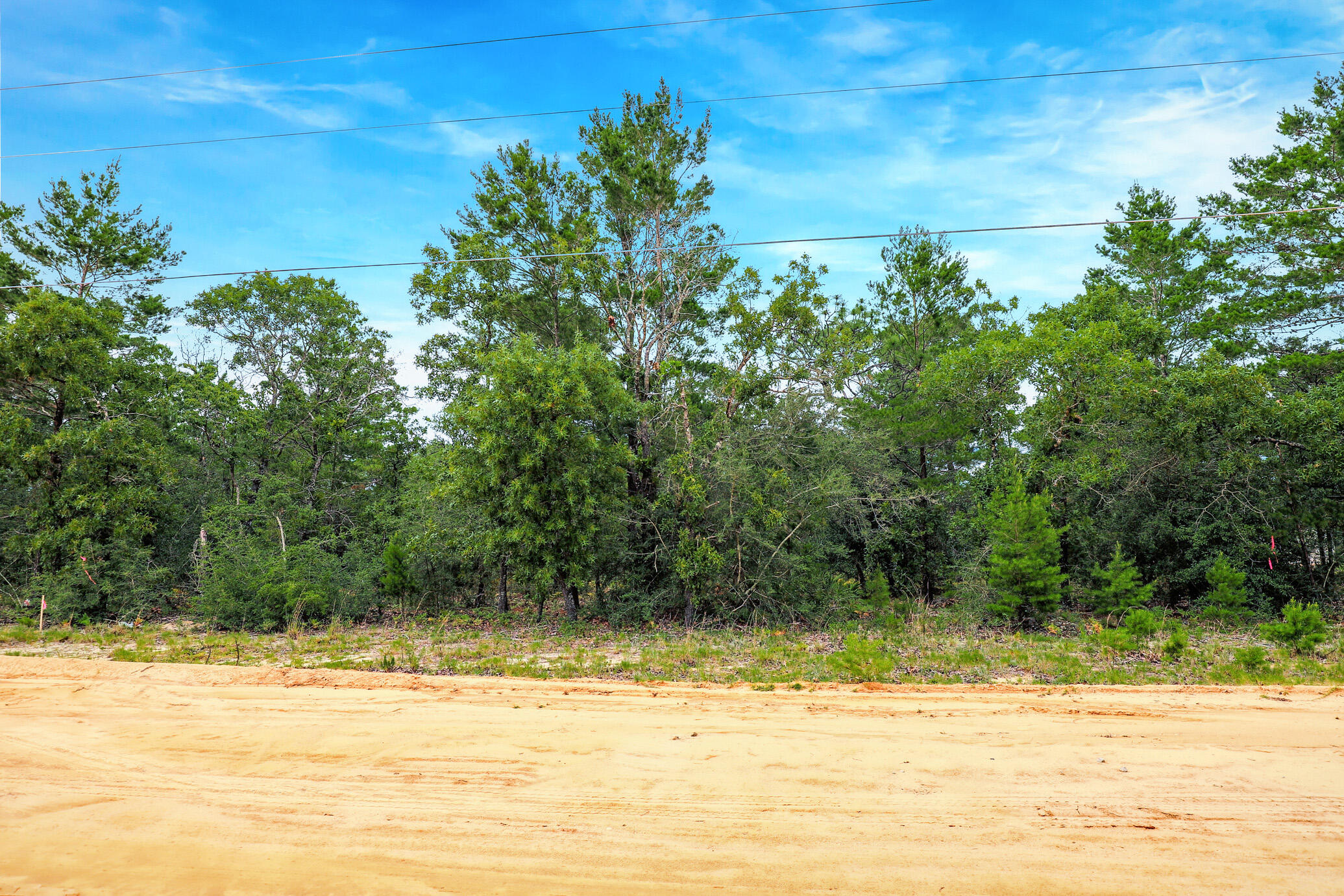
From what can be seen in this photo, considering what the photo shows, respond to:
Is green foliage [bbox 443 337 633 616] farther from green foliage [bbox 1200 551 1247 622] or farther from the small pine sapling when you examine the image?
green foliage [bbox 1200 551 1247 622]

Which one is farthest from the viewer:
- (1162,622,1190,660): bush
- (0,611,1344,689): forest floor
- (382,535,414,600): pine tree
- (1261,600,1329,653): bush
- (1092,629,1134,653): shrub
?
(382,535,414,600): pine tree

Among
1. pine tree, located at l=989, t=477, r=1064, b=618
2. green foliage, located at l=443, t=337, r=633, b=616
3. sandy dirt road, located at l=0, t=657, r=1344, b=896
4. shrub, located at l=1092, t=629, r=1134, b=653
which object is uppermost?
green foliage, located at l=443, t=337, r=633, b=616

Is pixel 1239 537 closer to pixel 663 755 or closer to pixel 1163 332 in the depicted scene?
pixel 1163 332

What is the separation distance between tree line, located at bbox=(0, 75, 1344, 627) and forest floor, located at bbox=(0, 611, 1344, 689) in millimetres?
1177

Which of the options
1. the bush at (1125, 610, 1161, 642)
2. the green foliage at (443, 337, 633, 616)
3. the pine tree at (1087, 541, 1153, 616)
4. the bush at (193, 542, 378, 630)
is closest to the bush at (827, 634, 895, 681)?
the bush at (1125, 610, 1161, 642)

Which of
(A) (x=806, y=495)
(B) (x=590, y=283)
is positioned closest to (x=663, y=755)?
(A) (x=806, y=495)

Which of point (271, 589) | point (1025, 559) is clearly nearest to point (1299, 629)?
point (1025, 559)

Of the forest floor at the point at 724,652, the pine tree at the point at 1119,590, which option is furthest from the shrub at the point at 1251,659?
the pine tree at the point at 1119,590

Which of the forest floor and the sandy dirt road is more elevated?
the sandy dirt road

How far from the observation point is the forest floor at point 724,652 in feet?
27.7

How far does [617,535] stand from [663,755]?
8551mm

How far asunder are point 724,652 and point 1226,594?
35.0 feet

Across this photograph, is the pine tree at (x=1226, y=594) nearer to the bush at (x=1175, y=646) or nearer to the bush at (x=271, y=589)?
the bush at (x=1175, y=646)

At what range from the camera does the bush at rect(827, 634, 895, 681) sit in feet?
27.5
